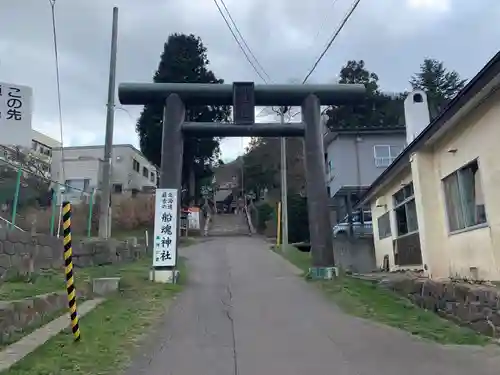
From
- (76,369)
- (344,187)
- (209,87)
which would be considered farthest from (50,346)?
(344,187)

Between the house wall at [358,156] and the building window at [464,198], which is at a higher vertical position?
the house wall at [358,156]

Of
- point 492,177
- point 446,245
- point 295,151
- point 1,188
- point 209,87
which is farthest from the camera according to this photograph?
point 295,151

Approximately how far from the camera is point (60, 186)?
13750 mm

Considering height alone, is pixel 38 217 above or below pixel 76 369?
above

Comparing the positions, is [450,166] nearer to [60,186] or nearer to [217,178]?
[60,186]

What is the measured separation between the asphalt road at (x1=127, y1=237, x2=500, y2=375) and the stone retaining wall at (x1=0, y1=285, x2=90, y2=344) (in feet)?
5.80

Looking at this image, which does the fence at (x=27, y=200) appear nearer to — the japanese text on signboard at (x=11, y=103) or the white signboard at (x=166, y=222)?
the white signboard at (x=166, y=222)

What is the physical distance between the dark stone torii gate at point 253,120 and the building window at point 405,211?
106 inches

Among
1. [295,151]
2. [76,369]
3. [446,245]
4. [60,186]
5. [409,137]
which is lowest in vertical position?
[76,369]

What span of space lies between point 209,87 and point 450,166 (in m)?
7.33

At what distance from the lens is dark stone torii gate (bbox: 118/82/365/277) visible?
48.4 ft

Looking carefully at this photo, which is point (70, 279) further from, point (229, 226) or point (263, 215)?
point (229, 226)

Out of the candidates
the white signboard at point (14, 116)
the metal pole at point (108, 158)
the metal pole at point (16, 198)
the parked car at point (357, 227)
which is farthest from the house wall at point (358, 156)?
the white signboard at point (14, 116)

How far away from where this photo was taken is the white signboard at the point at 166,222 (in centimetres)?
1422
